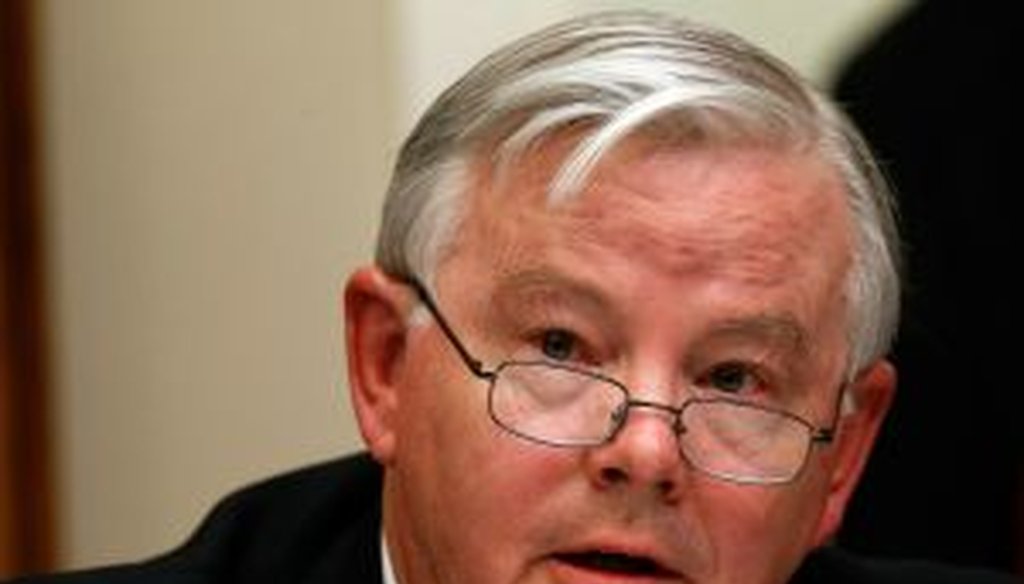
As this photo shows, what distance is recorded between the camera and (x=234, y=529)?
2.80m

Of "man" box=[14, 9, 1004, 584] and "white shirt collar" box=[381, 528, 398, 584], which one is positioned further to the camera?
"white shirt collar" box=[381, 528, 398, 584]

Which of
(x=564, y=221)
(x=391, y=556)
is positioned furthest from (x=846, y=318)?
(x=391, y=556)

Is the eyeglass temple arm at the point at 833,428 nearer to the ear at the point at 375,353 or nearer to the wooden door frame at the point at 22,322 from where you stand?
the ear at the point at 375,353

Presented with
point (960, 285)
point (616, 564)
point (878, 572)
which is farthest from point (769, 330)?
point (960, 285)

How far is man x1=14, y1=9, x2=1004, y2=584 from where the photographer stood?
2.42 m

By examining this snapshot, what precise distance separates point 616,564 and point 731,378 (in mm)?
216

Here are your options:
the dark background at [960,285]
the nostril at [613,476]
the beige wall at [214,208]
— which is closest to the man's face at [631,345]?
the nostril at [613,476]

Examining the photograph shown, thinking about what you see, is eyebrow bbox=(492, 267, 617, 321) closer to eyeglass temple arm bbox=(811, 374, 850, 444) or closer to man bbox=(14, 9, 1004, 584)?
man bbox=(14, 9, 1004, 584)

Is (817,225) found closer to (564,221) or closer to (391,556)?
(564,221)

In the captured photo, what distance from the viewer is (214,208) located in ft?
12.7

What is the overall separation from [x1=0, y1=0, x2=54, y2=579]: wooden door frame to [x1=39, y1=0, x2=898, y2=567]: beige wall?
3 cm

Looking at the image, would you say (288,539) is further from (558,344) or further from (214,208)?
(214,208)

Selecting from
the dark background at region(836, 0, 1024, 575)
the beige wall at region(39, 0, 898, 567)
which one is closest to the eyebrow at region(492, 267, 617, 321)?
the dark background at region(836, 0, 1024, 575)

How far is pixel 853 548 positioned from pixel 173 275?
1203 mm
